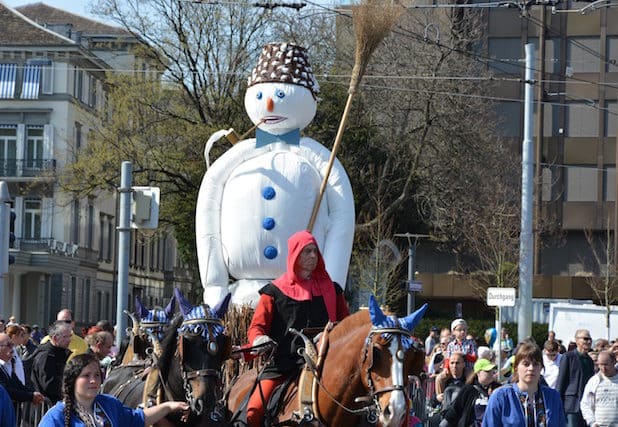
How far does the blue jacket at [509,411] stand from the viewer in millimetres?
7973

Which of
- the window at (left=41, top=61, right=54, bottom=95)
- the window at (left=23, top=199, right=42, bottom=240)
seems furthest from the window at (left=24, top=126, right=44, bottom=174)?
the window at (left=23, top=199, right=42, bottom=240)

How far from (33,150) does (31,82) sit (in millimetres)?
2936

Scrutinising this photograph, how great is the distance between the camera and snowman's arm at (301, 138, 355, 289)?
1422 centimetres

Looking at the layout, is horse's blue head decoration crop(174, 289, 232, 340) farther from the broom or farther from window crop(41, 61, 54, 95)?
window crop(41, 61, 54, 95)

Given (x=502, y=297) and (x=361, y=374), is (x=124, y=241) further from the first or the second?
(x=502, y=297)

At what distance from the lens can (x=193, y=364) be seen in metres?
8.25

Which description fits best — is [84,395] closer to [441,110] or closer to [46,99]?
[441,110]

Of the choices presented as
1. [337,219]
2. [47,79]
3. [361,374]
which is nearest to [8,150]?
[47,79]

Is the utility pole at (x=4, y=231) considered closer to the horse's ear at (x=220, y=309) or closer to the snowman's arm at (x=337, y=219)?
the snowman's arm at (x=337, y=219)

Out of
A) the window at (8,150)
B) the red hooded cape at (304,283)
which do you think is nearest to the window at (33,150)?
the window at (8,150)

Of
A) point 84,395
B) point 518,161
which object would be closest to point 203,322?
point 84,395

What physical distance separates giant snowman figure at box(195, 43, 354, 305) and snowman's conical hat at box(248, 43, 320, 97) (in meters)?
0.04

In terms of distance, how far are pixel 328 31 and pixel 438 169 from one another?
5.18 meters

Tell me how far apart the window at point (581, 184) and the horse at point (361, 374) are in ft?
159
